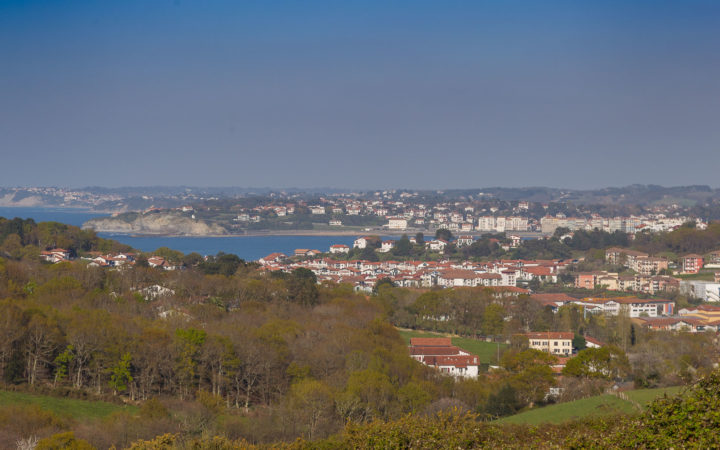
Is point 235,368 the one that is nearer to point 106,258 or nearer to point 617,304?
point 106,258

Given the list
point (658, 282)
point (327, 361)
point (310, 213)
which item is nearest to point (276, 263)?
point (658, 282)

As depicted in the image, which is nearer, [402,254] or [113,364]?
[113,364]

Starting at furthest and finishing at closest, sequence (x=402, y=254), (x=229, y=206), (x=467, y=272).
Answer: (x=229, y=206), (x=402, y=254), (x=467, y=272)

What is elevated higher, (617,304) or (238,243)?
(617,304)

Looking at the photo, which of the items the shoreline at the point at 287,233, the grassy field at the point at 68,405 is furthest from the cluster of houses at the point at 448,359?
the shoreline at the point at 287,233

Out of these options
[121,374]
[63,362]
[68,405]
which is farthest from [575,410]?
[63,362]

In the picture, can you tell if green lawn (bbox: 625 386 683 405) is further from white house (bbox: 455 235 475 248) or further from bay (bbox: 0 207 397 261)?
white house (bbox: 455 235 475 248)

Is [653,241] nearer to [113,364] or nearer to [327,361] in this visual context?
[327,361]
